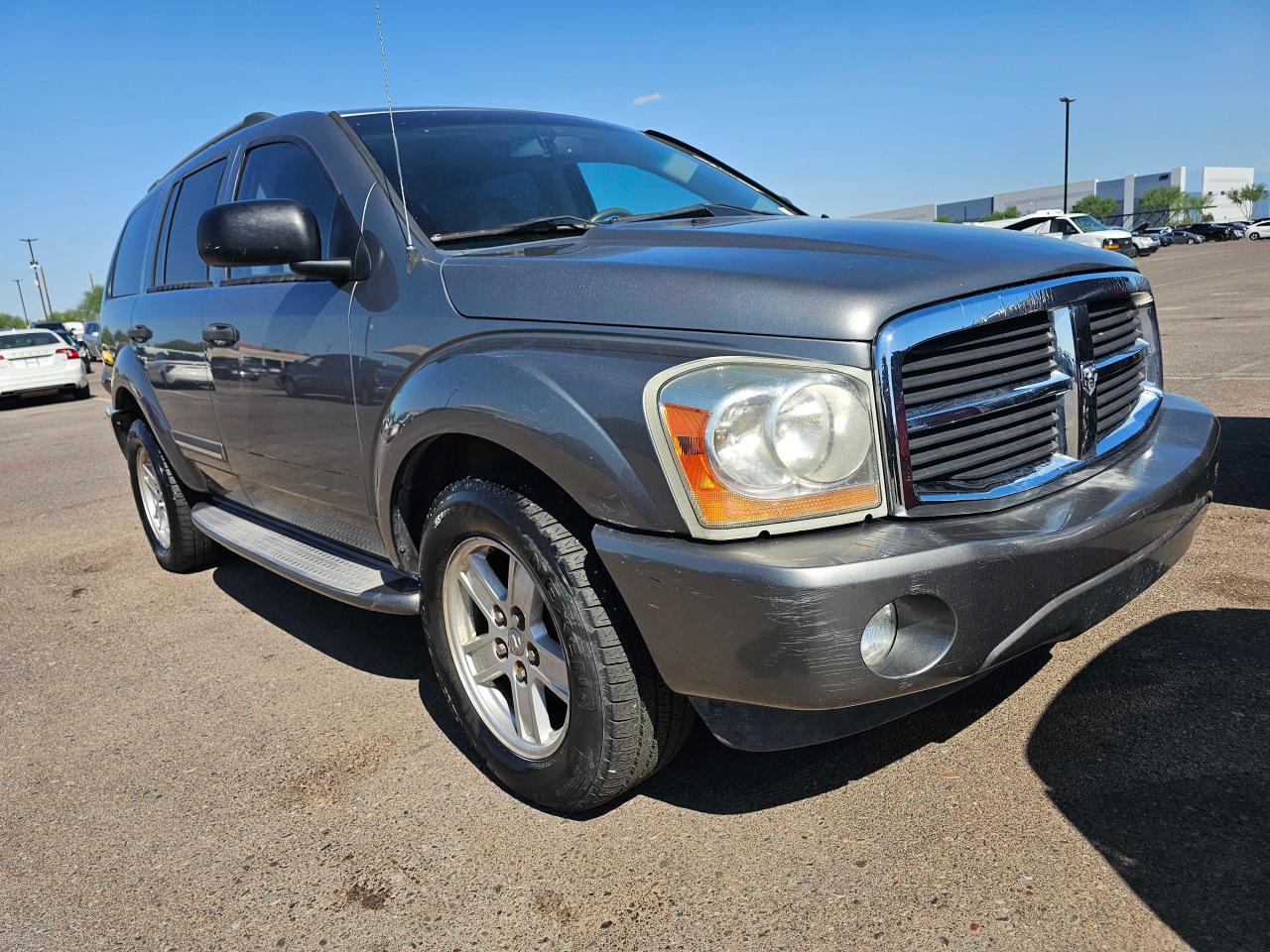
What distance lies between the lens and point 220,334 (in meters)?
3.60

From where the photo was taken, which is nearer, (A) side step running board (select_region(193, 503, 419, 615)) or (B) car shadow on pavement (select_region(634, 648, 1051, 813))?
(B) car shadow on pavement (select_region(634, 648, 1051, 813))

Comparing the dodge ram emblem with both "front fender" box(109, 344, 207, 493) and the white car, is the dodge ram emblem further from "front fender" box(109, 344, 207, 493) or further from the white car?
the white car

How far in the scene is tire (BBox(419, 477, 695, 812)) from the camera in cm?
216

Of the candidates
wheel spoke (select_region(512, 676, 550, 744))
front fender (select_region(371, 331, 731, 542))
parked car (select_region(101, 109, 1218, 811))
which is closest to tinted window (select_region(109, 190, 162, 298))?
parked car (select_region(101, 109, 1218, 811))

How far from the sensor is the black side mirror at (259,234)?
273 centimetres

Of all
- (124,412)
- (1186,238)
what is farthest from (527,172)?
(1186,238)

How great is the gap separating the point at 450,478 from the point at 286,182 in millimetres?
1395

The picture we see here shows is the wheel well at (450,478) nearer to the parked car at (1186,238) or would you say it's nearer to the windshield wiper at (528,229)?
the windshield wiper at (528,229)

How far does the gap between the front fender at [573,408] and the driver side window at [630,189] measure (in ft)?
3.38

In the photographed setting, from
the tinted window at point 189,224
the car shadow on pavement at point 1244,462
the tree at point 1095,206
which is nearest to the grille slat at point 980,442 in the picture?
the car shadow on pavement at point 1244,462

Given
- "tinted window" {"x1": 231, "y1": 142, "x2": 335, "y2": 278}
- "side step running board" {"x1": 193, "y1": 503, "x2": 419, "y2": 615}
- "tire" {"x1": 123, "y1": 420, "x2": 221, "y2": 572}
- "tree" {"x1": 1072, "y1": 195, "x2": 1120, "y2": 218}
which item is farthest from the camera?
"tree" {"x1": 1072, "y1": 195, "x2": 1120, "y2": 218}

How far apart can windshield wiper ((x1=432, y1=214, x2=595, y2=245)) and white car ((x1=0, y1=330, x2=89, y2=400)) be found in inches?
723

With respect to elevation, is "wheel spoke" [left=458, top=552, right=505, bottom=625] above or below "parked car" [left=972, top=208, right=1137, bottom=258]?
above

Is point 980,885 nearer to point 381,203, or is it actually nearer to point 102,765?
point 381,203
